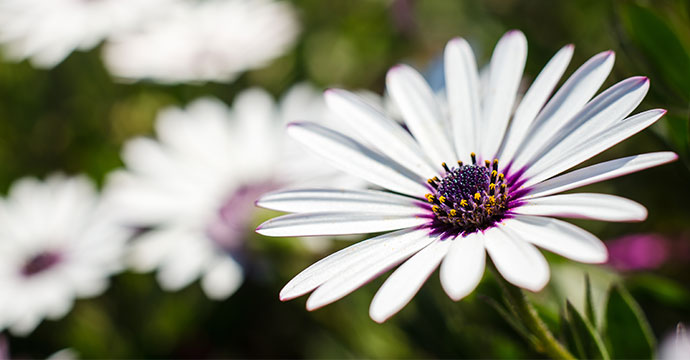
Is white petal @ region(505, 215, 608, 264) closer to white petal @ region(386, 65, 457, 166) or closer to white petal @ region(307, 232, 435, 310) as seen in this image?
white petal @ region(307, 232, 435, 310)

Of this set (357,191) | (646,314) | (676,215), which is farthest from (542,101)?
(676,215)

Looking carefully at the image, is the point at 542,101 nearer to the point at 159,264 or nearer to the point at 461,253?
the point at 461,253

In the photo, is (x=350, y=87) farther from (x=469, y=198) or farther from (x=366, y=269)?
(x=366, y=269)

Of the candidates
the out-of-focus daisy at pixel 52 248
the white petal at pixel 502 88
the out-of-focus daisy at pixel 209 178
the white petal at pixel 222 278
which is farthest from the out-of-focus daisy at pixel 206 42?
the white petal at pixel 502 88

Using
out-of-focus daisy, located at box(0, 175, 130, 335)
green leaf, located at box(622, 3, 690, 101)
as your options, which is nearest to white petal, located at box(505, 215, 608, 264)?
green leaf, located at box(622, 3, 690, 101)

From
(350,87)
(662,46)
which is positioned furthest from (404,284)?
(350,87)

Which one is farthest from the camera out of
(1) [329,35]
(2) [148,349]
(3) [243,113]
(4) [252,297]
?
(1) [329,35]

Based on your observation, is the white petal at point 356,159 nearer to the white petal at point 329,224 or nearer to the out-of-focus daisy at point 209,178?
the white petal at point 329,224
